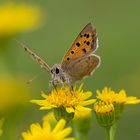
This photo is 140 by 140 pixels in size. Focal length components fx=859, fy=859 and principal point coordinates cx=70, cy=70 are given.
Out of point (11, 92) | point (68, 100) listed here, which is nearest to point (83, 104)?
point (68, 100)

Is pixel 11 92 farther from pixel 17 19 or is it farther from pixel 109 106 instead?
pixel 17 19

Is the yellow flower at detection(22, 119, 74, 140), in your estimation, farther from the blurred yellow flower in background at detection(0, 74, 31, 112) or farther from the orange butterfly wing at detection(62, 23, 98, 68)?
the blurred yellow flower in background at detection(0, 74, 31, 112)

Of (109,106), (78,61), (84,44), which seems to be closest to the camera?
(109,106)

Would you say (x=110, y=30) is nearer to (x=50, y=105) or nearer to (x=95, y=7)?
(x=95, y=7)

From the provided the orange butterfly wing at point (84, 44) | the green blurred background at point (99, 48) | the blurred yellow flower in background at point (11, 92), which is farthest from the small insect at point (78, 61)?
the green blurred background at point (99, 48)

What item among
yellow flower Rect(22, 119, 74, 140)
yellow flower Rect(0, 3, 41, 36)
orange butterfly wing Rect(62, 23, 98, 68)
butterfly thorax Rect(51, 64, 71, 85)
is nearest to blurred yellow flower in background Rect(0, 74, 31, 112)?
butterfly thorax Rect(51, 64, 71, 85)

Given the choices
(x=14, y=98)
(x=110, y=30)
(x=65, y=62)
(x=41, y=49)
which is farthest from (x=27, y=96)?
(x=110, y=30)
